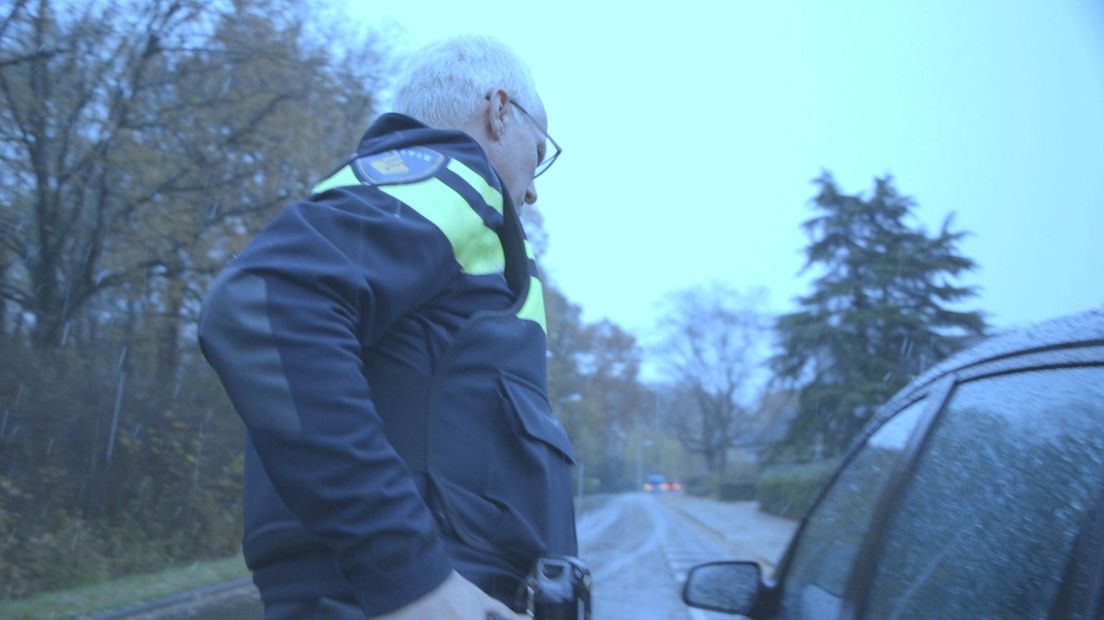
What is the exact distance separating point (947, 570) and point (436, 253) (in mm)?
1236

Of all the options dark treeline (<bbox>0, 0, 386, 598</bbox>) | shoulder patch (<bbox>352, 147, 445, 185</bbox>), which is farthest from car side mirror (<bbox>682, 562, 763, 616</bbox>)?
dark treeline (<bbox>0, 0, 386, 598</bbox>)

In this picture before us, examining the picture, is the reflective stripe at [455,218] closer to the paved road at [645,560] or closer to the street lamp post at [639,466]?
the paved road at [645,560]

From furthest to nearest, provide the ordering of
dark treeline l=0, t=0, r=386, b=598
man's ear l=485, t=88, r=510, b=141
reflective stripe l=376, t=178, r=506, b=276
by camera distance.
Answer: dark treeline l=0, t=0, r=386, b=598 → man's ear l=485, t=88, r=510, b=141 → reflective stripe l=376, t=178, r=506, b=276

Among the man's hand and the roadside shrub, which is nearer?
the man's hand

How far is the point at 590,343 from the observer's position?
57.2 meters

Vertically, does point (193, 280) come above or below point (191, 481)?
above

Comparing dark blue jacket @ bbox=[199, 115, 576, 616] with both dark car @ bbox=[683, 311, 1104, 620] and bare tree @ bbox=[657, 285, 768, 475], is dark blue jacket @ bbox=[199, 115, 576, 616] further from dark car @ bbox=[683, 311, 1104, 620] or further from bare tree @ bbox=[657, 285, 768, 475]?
bare tree @ bbox=[657, 285, 768, 475]

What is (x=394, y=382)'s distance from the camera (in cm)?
158

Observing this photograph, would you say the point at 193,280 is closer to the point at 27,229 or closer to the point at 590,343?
the point at 27,229

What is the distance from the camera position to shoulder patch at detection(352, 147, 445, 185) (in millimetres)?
1607

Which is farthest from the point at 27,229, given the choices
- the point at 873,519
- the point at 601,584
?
the point at 873,519

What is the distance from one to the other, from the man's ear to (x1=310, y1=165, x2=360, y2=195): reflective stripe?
360 millimetres

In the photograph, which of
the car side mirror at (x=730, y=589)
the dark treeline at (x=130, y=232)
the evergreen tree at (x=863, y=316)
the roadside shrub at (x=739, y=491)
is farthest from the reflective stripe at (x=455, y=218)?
the roadside shrub at (x=739, y=491)

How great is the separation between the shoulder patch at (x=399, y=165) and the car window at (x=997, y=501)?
119 cm
